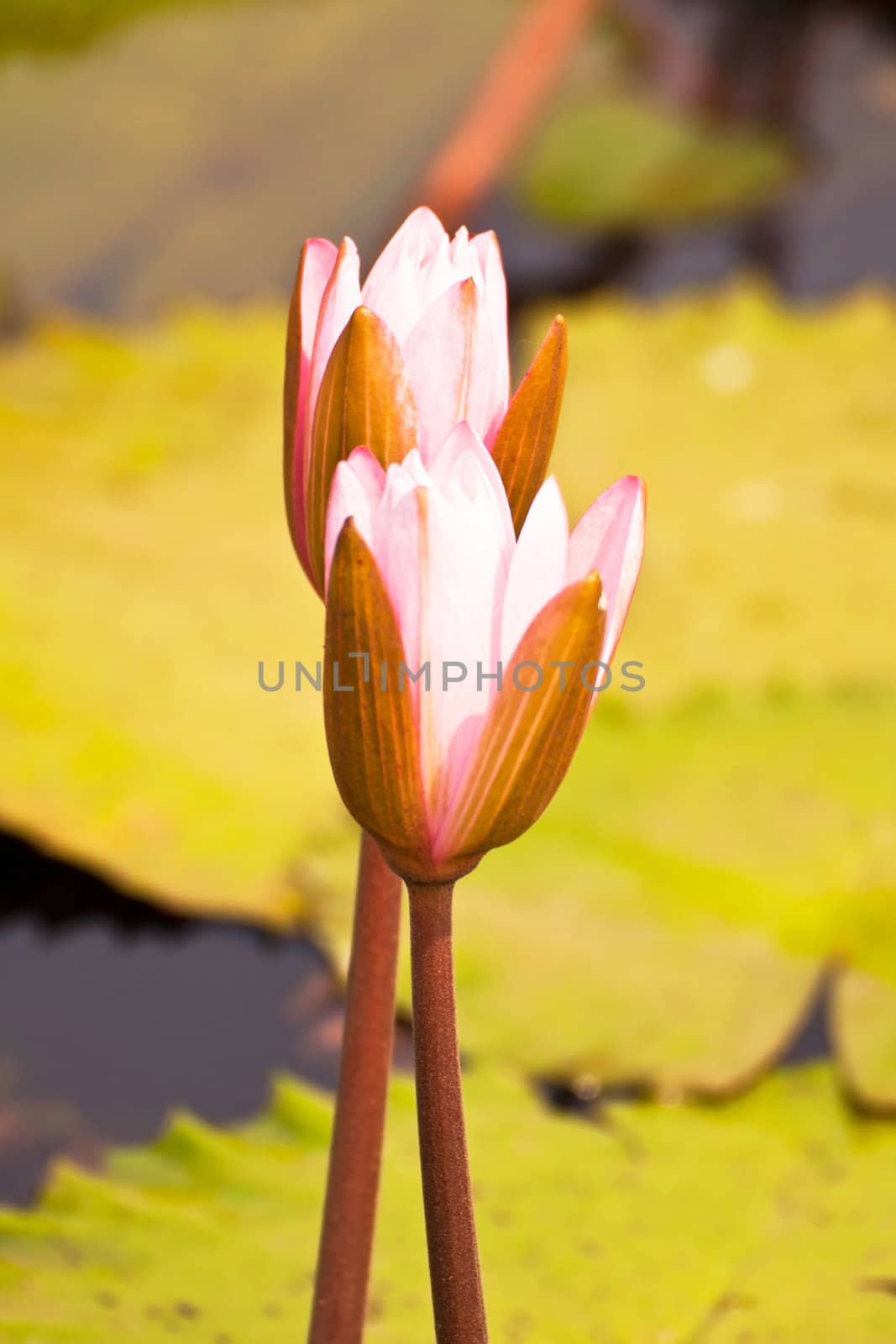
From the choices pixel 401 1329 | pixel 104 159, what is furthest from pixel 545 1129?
pixel 104 159

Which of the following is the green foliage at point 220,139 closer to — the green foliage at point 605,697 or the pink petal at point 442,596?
the green foliage at point 605,697

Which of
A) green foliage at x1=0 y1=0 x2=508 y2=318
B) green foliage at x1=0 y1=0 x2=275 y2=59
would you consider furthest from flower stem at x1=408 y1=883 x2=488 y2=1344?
green foliage at x1=0 y1=0 x2=275 y2=59

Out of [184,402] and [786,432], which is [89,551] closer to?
[184,402]

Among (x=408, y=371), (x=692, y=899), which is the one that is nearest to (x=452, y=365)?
(x=408, y=371)

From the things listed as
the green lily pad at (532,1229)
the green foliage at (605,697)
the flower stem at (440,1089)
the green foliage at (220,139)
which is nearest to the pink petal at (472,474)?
the flower stem at (440,1089)

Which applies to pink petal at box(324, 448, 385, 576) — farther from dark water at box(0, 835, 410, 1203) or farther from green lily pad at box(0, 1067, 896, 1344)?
dark water at box(0, 835, 410, 1203)

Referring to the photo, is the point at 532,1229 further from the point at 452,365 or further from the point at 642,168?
the point at 642,168

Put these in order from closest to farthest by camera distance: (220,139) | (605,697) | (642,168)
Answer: (605,697) → (220,139) → (642,168)
